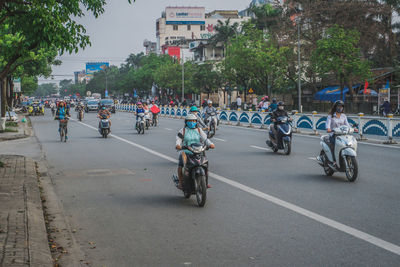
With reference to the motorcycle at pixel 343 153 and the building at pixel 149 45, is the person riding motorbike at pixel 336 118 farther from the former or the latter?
the building at pixel 149 45

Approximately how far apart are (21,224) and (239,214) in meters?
2.94

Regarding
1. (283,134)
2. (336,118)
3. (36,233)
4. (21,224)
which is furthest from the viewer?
(283,134)

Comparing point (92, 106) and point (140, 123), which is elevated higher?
point (92, 106)

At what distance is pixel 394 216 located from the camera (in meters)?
7.37

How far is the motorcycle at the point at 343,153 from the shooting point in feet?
34.2

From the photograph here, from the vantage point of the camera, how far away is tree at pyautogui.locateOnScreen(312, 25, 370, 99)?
45.9 meters

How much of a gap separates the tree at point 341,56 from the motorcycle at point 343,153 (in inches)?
1423

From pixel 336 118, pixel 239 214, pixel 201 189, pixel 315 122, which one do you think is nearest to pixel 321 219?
pixel 239 214

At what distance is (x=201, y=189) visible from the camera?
823 centimetres

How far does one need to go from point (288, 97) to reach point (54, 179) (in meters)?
60.1

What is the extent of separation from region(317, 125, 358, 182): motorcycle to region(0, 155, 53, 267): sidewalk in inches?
225

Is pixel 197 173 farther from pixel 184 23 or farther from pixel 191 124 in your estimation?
pixel 184 23

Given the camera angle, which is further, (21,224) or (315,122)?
(315,122)

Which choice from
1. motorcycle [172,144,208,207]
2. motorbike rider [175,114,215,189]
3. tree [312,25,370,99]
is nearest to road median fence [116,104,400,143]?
motorbike rider [175,114,215,189]
